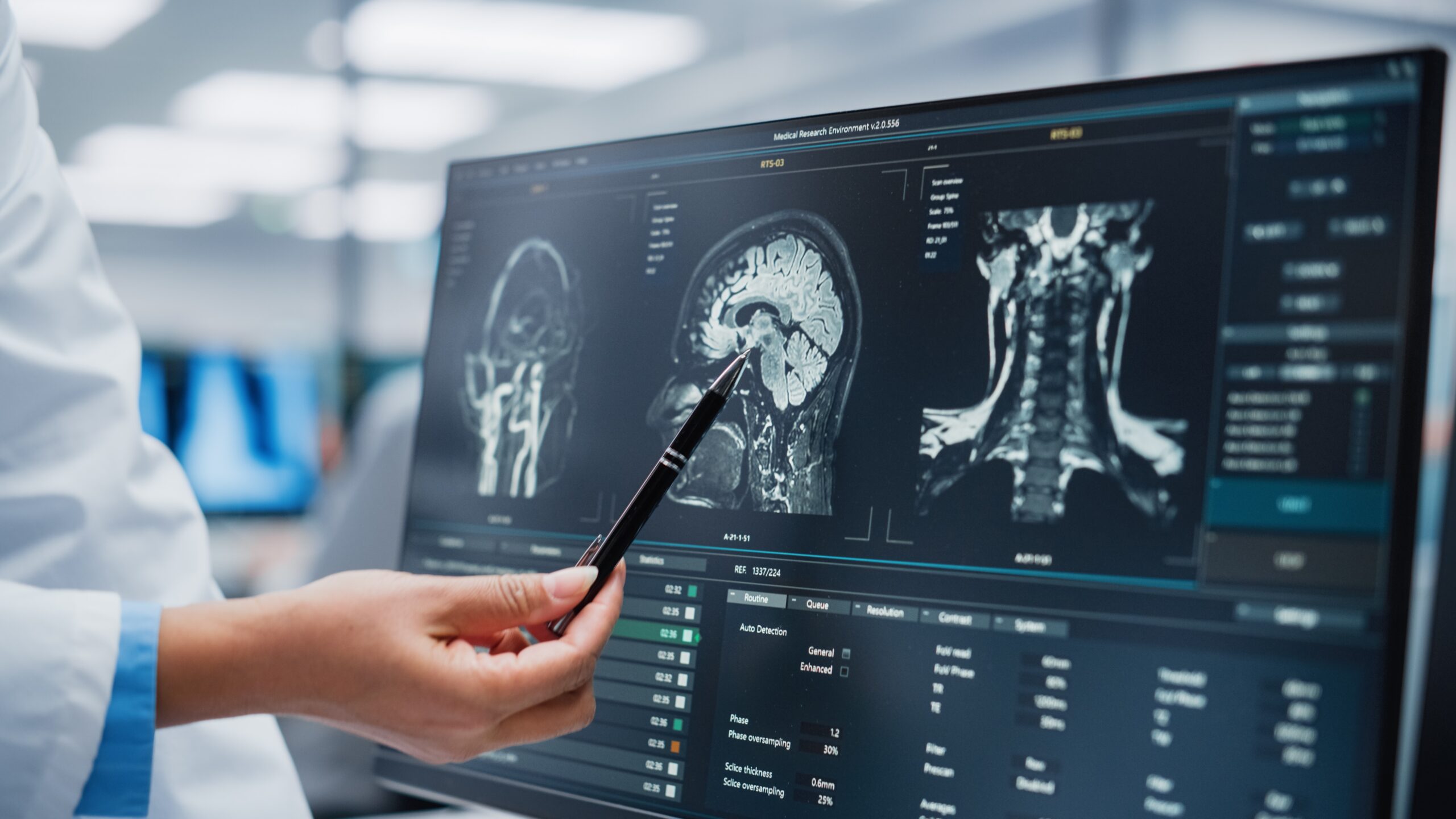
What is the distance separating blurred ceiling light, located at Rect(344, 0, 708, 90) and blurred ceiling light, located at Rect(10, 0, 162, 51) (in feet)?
1.96

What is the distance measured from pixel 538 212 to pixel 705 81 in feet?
7.38

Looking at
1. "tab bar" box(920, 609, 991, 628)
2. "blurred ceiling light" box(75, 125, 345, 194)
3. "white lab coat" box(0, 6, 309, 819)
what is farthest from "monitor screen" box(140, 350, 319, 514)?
"tab bar" box(920, 609, 991, 628)

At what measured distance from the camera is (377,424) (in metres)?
1.12

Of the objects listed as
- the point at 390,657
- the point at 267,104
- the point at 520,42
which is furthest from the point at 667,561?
the point at 267,104

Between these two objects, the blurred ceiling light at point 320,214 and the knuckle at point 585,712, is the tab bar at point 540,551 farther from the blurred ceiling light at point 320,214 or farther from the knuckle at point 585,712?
the blurred ceiling light at point 320,214

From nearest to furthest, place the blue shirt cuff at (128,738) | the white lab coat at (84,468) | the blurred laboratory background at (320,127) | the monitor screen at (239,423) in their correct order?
the blue shirt cuff at (128,738) → the white lab coat at (84,468) → the blurred laboratory background at (320,127) → the monitor screen at (239,423)

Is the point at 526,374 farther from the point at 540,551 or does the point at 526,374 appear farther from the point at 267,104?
the point at 267,104

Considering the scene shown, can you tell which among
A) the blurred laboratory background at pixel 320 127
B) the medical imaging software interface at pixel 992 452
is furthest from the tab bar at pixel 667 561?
the blurred laboratory background at pixel 320 127

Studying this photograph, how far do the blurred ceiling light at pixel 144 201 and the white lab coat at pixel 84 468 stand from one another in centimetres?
330

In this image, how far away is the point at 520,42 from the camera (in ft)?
10.2

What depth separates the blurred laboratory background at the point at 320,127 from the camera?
2627mm

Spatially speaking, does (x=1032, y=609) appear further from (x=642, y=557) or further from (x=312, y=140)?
(x=312, y=140)

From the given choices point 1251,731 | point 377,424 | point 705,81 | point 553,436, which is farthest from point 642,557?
point 705,81

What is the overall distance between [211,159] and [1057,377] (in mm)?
3828
